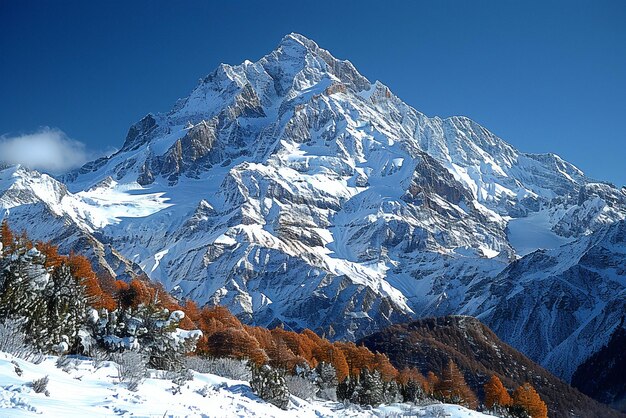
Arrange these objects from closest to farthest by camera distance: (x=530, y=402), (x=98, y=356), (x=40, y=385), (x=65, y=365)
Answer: (x=40, y=385) → (x=65, y=365) → (x=98, y=356) → (x=530, y=402)

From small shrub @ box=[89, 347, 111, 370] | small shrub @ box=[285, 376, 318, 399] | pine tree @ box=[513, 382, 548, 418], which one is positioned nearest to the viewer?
small shrub @ box=[89, 347, 111, 370]

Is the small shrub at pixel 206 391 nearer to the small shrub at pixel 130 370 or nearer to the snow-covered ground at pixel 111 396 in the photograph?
the snow-covered ground at pixel 111 396

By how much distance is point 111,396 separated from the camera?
1622 cm

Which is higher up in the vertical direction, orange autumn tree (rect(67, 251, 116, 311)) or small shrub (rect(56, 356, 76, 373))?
orange autumn tree (rect(67, 251, 116, 311))

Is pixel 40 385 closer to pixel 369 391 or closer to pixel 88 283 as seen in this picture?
pixel 369 391


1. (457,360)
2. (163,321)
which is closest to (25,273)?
(163,321)

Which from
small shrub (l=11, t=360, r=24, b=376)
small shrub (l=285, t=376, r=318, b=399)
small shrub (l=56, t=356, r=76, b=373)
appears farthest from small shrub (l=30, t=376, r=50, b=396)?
small shrub (l=285, t=376, r=318, b=399)

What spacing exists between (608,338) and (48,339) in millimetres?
197482

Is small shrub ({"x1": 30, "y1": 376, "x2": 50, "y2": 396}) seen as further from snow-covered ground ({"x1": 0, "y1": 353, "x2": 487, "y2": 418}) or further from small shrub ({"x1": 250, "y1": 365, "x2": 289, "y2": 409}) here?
small shrub ({"x1": 250, "y1": 365, "x2": 289, "y2": 409})

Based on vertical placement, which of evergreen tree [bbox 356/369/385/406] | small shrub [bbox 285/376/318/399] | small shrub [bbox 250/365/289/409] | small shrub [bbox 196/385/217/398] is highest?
evergreen tree [bbox 356/369/385/406]

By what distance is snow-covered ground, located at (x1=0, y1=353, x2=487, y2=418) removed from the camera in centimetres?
1412

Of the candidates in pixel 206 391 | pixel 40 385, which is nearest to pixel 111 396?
pixel 40 385

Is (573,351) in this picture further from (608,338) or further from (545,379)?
(545,379)

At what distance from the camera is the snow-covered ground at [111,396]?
14.1 metres
